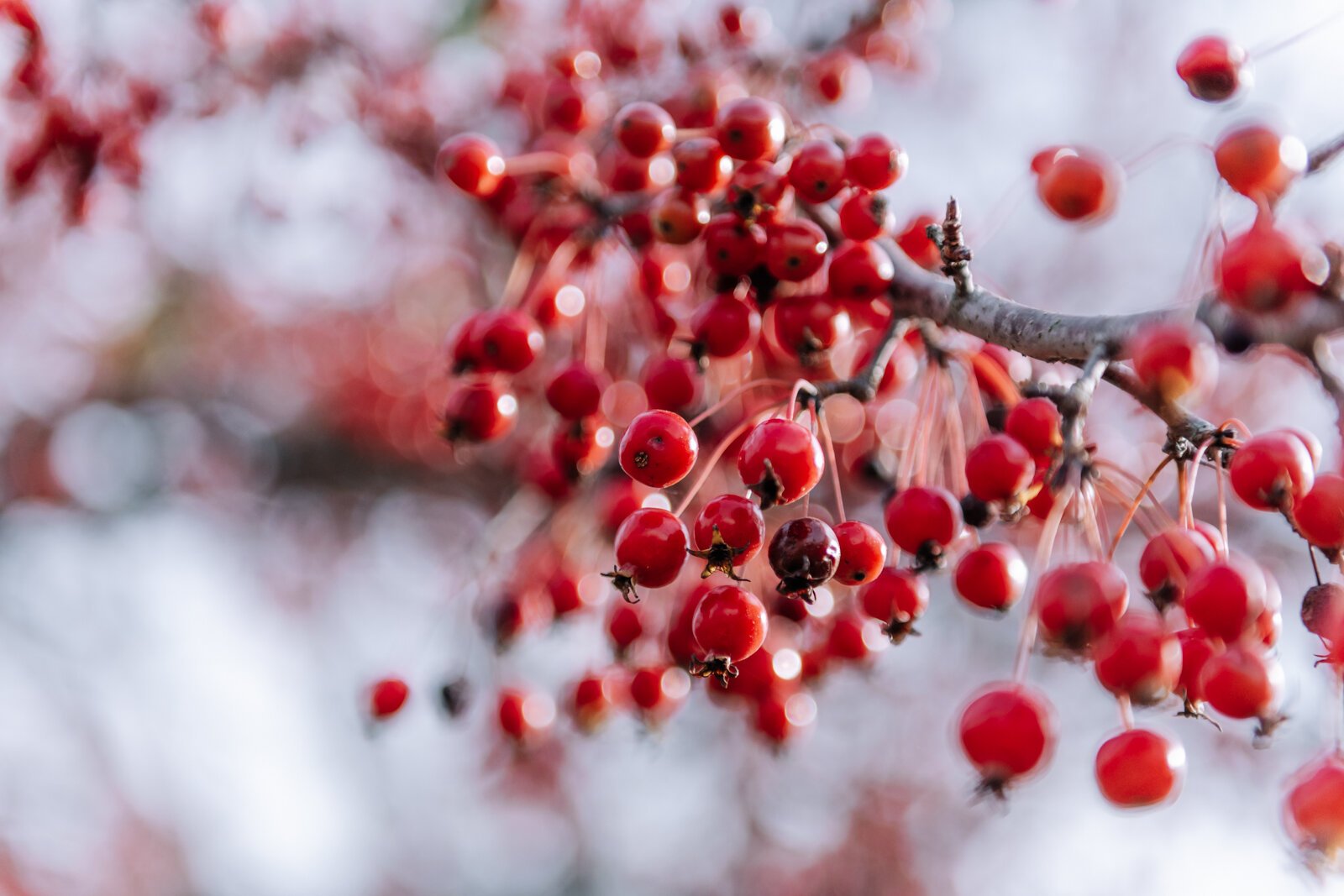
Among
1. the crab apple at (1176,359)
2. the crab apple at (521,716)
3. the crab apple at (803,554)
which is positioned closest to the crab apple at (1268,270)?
the crab apple at (1176,359)

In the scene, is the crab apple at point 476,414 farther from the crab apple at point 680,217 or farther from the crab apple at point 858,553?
the crab apple at point 858,553

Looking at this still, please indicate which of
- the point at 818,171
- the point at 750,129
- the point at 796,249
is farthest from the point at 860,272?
the point at 750,129

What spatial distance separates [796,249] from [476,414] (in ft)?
3.27

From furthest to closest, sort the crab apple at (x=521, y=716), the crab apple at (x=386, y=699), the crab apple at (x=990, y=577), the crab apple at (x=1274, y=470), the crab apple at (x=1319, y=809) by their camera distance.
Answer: the crab apple at (x=521, y=716) → the crab apple at (x=386, y=699) → the crab apple at (x=990, y=577) → the crab apple at (x=1274, y=470) → the crab apple at (x=1319, y=809)

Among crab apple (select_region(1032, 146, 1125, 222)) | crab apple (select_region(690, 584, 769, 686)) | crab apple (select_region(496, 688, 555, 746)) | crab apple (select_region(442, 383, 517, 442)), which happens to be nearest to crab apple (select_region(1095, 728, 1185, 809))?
crab apple (select_region(690, 584, 769, 686))

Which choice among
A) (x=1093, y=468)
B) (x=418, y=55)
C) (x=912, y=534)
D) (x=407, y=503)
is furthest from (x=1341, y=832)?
(x=407, y=503)

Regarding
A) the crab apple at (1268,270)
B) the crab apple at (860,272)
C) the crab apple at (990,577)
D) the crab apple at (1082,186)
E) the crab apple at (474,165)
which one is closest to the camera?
the crab apple at (1268,270)

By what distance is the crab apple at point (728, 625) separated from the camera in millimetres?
1729

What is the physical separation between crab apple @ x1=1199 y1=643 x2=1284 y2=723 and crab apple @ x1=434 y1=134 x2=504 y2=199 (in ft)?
7.08

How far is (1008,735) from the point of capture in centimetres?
141

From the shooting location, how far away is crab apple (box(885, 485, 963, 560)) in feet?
5.75

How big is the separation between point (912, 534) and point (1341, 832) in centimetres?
79

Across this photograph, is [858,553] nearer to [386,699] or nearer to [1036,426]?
[1036,426]

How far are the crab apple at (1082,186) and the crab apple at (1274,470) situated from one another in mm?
613
